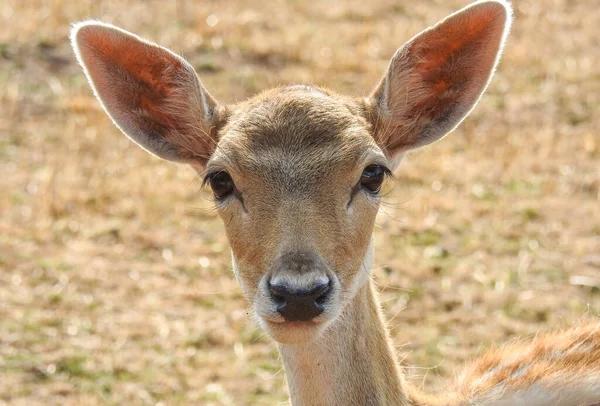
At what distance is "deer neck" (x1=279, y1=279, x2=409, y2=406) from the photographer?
468cm

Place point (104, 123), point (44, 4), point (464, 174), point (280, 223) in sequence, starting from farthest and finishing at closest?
point (44, 4) → point (104, 123) → point (464, 174) → point (280, 223)

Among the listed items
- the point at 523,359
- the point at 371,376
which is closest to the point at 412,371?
the point at 523,359

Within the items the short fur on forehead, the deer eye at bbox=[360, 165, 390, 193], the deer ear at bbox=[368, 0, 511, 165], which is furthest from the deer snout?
the deer ear at bbox=[368, 0, 511, 165]

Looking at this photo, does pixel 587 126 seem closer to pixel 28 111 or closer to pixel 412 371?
pixel 412 371

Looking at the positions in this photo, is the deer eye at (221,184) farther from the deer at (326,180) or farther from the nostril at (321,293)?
the nostril at (321,293)

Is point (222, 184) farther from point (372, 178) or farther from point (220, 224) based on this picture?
point (220, 224)

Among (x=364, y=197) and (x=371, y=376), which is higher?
(x=364, y=197)

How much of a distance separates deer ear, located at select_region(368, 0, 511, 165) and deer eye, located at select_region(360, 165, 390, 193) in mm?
340

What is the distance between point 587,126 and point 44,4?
6281 mm

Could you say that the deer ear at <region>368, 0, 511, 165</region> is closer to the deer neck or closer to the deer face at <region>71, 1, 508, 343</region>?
the deer face at <region>71, 1, 508, 343</region>

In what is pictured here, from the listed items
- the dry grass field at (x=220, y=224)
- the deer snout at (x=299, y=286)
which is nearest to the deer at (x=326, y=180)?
the deer snout at (x=299, y=286)

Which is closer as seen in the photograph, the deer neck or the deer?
the deer

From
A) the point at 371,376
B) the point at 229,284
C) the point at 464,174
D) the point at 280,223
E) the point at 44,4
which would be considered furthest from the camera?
the point at 44,4

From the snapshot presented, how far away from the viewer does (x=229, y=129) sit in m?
4.89
